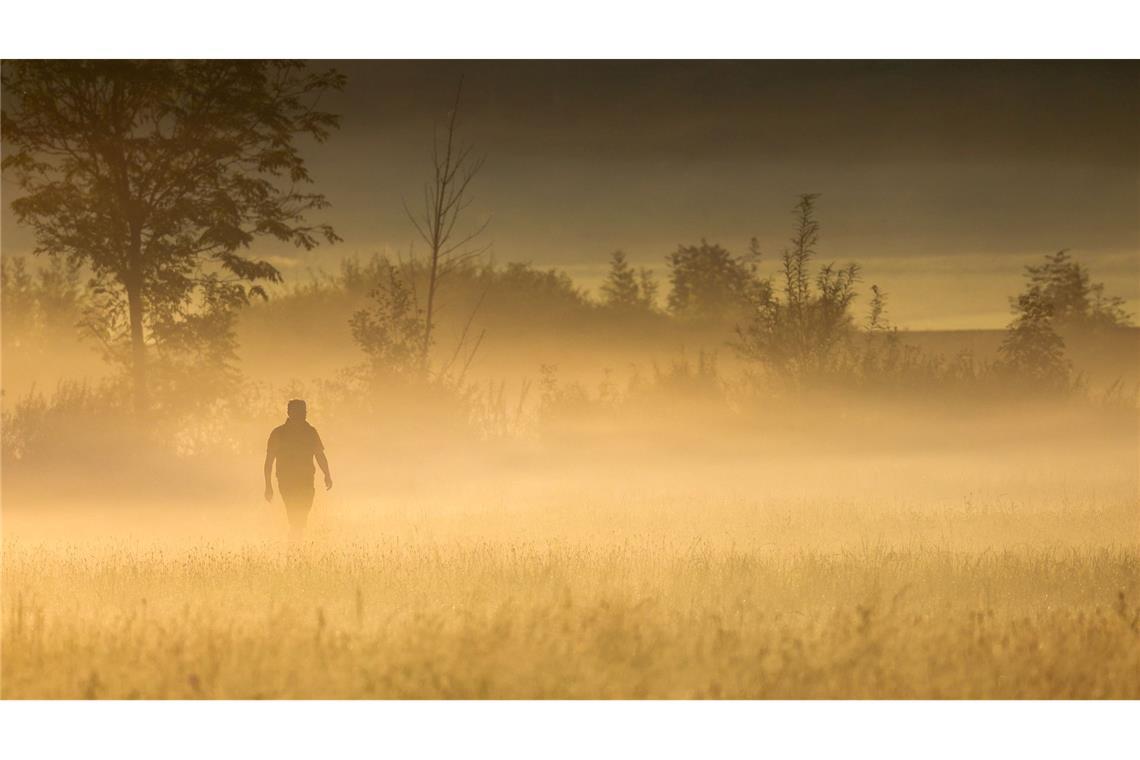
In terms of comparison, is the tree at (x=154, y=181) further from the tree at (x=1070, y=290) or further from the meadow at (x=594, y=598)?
the tree at (x=1070, y=290)

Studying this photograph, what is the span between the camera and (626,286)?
48.7 feet

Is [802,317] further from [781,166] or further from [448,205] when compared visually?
[448,205]

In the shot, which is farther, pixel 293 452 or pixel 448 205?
pixel 448 205

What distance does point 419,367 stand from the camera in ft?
49.7

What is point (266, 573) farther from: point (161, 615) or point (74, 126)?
point (74, 126)

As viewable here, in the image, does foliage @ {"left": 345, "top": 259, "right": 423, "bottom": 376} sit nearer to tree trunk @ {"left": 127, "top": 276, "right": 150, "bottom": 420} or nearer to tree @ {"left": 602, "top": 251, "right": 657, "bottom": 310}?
tree @ {"left": 602, "top": 251, "right": 657, "bottom": 310}

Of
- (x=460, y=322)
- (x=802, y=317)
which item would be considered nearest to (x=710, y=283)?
(x=802, y=317)

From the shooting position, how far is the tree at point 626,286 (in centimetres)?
1412

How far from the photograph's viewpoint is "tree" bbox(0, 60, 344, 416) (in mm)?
14414

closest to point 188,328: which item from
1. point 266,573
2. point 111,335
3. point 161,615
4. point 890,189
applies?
point 111,335

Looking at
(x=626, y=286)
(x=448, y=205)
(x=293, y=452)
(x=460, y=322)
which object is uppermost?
(x=448, y=205)

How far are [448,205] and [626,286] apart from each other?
2650 millimetres

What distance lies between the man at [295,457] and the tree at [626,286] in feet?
13.4

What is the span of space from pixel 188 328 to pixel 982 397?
11.6 meters
